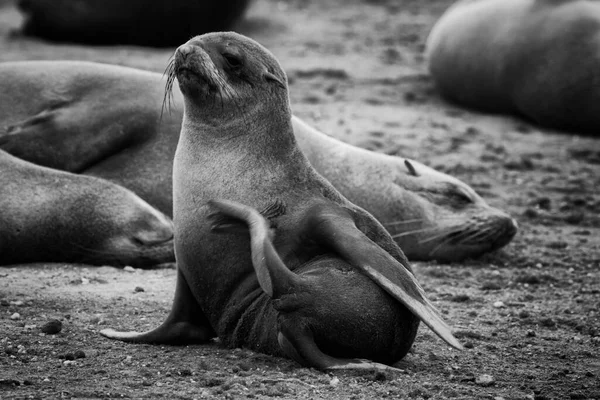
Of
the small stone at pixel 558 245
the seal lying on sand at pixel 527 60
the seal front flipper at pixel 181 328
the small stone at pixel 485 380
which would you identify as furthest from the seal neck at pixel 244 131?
the seal lying on sand at pixel 527 60

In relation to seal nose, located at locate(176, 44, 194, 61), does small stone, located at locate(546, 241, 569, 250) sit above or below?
below

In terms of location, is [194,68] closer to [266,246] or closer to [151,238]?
[266,246]

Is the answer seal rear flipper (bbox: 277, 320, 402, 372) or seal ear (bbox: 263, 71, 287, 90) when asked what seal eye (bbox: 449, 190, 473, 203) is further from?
seal rear flipper (bbox: 277, 320, 402, 372)

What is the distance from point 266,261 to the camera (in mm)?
3904

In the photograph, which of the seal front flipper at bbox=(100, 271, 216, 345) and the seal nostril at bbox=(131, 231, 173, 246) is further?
the seal nostril at bbox=(131, 231, 173, 246)

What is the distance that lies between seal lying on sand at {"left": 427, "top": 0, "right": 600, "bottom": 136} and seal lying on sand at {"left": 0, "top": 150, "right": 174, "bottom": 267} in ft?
16.3

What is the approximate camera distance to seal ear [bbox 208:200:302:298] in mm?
3875

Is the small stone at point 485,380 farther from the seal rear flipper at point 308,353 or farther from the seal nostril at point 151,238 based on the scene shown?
the seal nostril at point 151,238

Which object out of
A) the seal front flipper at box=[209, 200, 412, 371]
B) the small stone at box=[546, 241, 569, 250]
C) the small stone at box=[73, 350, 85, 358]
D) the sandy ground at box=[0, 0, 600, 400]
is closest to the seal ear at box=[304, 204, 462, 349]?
the seal front flipper at box=[209, 200, 412, 371]

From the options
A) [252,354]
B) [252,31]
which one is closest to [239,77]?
[252,354]

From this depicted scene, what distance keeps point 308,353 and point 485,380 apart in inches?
26.5

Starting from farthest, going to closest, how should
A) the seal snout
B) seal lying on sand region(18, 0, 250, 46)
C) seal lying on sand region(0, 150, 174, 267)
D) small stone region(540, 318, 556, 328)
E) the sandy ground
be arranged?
seal lying on sand region(18, 0, 250, 46), seal lying on sand region(0, 150, 174, 267), small stone region(540, 318, 556, 328), the seal snout, the sandy ground

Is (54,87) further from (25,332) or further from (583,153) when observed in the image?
(583,153)

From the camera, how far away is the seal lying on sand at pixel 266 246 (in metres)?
3.99
